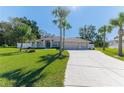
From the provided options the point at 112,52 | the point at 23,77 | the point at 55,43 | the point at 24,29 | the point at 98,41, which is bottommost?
the point at 23,77

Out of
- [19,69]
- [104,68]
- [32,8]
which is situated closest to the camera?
[32,8]

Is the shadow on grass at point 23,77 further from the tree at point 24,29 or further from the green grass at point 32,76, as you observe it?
the tree at point 24,29

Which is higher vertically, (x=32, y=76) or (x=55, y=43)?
(x=55, y=43)

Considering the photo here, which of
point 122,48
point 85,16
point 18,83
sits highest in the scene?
point 85,16

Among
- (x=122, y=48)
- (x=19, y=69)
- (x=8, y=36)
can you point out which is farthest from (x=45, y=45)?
(x=19, y=69)

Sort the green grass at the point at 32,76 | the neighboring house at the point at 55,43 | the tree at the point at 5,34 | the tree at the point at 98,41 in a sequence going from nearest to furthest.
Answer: the green grass at the point at 32,76 → the tree at the point at 98,41 → the tree at the point at 5,34 → the neighboring house at the point at 55,43

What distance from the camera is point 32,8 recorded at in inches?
383

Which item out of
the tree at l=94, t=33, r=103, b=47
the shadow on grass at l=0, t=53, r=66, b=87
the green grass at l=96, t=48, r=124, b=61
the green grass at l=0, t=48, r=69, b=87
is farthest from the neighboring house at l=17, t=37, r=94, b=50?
the shadow on grass at l=0, t=53, r=66, b=87

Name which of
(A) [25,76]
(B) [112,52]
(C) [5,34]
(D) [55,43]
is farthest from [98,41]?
(A) [25,76]

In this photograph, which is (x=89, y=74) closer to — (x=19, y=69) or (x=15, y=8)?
(x=19, y=69)

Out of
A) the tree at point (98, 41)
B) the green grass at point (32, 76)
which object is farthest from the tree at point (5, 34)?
the tree at point (98, 41)

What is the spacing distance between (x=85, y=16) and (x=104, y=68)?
2723 mm

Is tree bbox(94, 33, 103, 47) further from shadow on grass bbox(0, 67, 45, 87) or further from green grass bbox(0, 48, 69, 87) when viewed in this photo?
shadow on grass bbox(0, 67, 45, 87)

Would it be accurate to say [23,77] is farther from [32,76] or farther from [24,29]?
[24,29]
